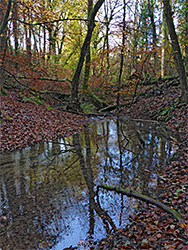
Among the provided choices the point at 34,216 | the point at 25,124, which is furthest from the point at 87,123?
the point at 34,216

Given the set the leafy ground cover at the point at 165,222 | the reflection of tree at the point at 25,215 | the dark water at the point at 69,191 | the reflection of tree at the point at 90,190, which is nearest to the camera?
the leafy ground cover at the point at 165,222

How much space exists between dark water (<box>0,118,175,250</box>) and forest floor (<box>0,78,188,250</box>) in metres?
0.39

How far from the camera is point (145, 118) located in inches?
595

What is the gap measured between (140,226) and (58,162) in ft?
15.4

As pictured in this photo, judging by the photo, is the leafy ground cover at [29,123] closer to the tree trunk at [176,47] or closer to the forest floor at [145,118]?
the forest floor at [145,118]

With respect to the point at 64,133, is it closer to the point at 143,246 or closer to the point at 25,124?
the point at 25,124

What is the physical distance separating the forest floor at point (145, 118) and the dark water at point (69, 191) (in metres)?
0.39

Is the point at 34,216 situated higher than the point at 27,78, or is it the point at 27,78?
the point at 27,78

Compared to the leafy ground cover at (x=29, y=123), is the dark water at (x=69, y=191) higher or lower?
lower

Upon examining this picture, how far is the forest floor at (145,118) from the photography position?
11.4ft

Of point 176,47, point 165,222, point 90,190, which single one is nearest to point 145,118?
point 176,47

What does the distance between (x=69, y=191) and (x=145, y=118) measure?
10.7m

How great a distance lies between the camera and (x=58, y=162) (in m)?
8.02

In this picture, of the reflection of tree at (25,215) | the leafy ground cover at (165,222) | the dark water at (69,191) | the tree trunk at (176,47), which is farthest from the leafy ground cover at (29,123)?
the tree trunk at (176,47)
